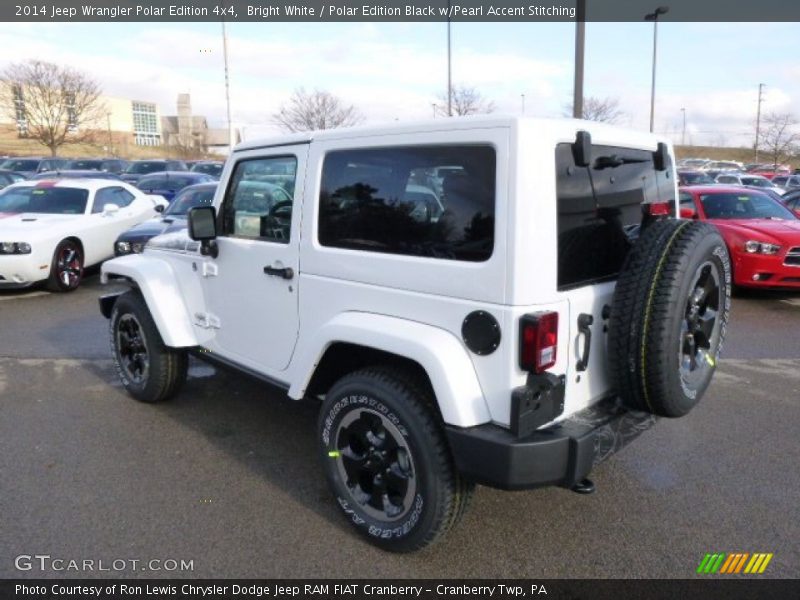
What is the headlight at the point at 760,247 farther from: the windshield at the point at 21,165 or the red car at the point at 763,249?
the windshield at the point at 21,165

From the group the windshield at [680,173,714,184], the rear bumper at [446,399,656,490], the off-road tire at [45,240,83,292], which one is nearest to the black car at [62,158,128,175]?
the off-road tire at [45,240,83,292]

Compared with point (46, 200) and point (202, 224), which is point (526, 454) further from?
point (46, 200)

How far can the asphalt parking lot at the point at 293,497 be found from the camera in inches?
112

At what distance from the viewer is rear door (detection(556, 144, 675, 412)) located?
8.49ft

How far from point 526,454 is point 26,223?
8696mm

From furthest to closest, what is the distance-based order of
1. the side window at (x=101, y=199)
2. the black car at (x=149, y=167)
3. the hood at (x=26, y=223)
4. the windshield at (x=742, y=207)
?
the black car at (x=149, y=167), the side window at (x=101, y=199), the windshield at (x=742, y=207), the hood at (x=26, y=223)

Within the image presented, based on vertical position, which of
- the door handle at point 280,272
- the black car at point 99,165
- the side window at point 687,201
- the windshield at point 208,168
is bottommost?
the door handle at point 280,272

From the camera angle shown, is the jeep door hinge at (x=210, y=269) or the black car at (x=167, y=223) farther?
the black car at (x=167, y=223)

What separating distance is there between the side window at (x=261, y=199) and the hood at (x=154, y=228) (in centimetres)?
533

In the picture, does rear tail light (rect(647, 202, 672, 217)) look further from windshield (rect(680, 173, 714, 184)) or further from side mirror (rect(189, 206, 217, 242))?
windshield (rect(680, 173, 714, 184))

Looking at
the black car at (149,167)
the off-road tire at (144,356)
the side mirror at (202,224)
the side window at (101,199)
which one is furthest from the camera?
the black car at (149,167)

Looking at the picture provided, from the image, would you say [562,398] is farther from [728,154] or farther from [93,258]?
[728,154]

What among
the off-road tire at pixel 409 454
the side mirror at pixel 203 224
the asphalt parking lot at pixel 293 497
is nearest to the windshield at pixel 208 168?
the asphalt parking lot at pixel 293 497

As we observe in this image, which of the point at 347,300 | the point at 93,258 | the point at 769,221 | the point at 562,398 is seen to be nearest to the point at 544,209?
the point at 562,398
